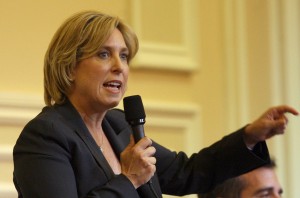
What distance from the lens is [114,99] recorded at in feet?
6.61

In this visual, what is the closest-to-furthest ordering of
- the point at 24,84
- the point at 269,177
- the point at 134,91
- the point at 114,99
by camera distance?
the point at 114,99, the point at 269,177, the point at 24,84, the point at 134,91

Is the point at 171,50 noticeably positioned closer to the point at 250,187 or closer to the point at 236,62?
the point at 236,62

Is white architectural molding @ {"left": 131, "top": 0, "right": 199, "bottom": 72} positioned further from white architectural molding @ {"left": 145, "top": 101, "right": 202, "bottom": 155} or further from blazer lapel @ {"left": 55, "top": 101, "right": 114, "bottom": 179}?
blazer lapel @ {"left": 55, "top": 101, "right": 114, "bottom": 179}

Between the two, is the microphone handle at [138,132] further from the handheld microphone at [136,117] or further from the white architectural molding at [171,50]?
the white architectural molding at [171,50]

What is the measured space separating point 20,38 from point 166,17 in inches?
31.3

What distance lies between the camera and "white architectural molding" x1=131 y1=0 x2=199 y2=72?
3443 mm

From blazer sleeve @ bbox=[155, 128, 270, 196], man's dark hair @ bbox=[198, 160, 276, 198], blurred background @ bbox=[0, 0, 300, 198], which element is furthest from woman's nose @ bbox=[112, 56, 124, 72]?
blurred background @ bbox=[0, 0, 300, 198]

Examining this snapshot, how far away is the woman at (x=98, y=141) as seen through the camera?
183 centimetres

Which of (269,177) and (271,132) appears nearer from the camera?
(271,132)

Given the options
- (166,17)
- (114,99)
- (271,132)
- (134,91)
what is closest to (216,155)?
(271,132)

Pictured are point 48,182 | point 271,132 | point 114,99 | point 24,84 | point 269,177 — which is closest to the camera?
point 48,182

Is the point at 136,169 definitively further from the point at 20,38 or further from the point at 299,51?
the point at 299,51

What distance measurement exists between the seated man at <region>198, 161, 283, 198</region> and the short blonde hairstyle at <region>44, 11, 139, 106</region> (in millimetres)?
959

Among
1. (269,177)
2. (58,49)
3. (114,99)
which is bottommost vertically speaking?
(269,177)
